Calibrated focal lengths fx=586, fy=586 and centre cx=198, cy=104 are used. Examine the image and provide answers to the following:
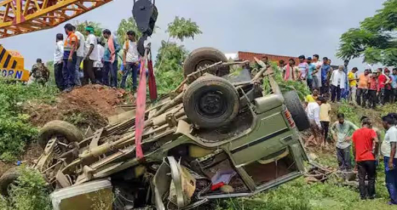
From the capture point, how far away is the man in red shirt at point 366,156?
10.5 m

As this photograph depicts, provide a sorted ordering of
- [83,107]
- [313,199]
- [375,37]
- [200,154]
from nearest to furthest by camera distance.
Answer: [200,154]
[313,199]
[83,107]
[375,37]

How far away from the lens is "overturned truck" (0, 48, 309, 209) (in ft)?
22.4

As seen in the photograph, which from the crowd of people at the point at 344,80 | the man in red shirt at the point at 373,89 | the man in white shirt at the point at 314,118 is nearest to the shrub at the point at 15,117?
the man in white shirt at the point at 314,118

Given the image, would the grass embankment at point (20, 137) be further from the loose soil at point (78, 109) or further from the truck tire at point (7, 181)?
the truck tire at point (7, 181)

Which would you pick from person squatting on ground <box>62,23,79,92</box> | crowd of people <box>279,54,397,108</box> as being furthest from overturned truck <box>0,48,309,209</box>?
crowd of people <box>279,54,397,108</box>

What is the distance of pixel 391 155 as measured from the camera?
10.0 meters

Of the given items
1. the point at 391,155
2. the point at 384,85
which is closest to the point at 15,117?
the point at 391,155

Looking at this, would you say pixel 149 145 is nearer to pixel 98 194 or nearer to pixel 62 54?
pixel 98 194

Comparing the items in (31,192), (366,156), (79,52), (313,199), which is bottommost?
(313,199)

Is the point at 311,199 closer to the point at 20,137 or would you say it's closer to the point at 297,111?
the point at 297,111

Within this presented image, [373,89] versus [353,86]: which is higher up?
[353,86]

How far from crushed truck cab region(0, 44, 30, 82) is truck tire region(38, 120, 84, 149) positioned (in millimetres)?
5568

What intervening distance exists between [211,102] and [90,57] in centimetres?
629

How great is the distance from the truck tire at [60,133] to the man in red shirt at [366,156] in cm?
499
